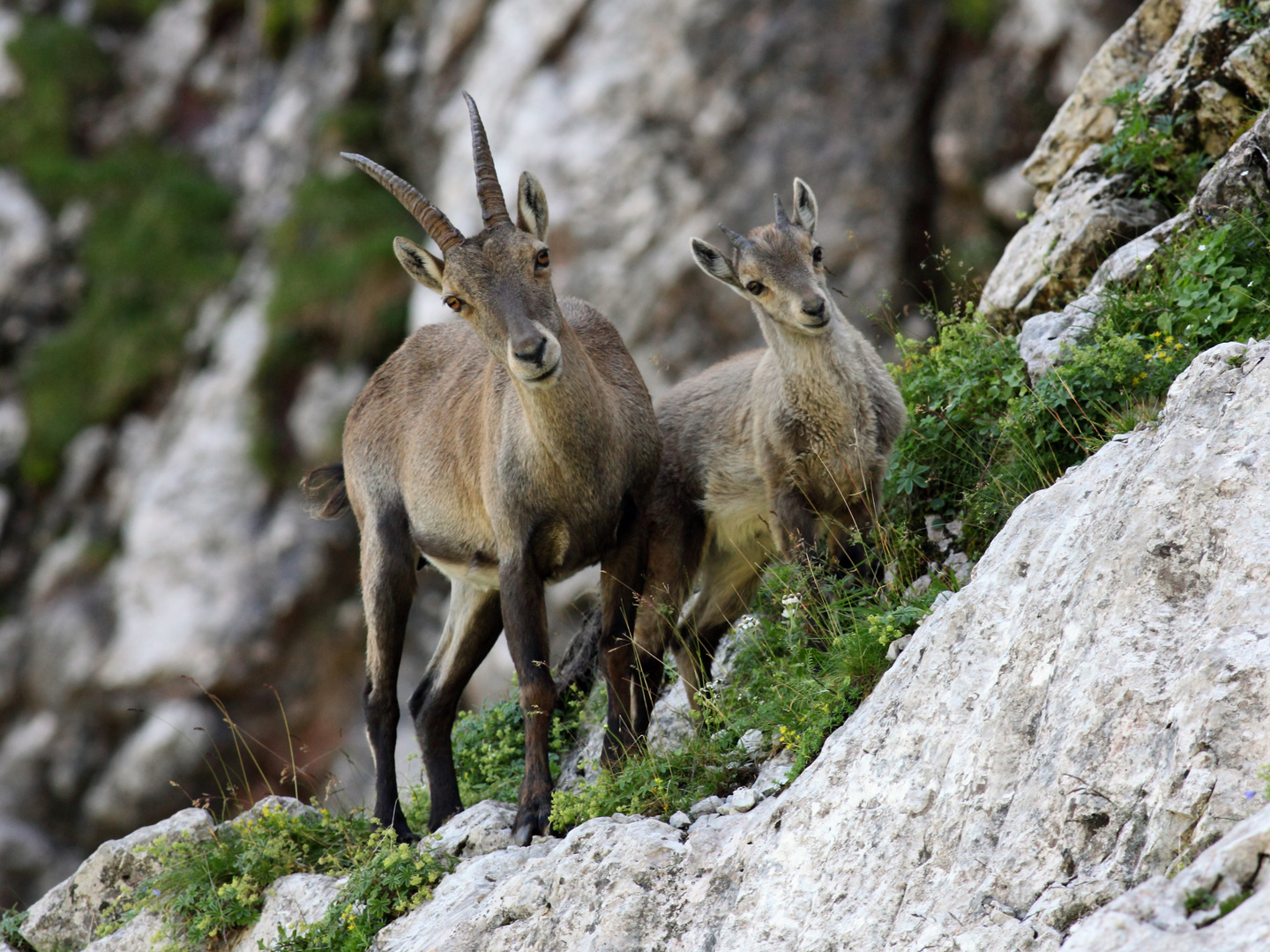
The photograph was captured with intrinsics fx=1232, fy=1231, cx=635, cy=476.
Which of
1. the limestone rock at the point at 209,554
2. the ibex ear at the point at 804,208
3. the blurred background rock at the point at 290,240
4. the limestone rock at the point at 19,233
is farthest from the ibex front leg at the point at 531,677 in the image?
the limestone rock at the point at 19,233

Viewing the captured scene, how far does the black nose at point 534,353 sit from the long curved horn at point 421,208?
86cm

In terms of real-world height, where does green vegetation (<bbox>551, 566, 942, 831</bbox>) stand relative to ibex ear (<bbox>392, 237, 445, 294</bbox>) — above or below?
below

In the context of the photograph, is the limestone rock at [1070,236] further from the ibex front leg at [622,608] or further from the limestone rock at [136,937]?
the limestone rock at [136,937]

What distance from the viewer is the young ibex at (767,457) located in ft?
21.4

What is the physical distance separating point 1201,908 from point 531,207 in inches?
186

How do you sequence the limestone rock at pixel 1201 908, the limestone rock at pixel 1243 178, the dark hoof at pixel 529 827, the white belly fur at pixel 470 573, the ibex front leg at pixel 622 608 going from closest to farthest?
the limestone rock at pixel 1201 908 → the dark hoof at pixel 529 827 → the limestone rock at pixel 1243 178 → the ibex front leg at pixel 622 608 → the white belly fur at pixel 470 573

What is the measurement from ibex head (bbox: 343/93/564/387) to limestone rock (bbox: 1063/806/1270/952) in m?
3.52

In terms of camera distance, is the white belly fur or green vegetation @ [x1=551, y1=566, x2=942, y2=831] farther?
the white belly fur

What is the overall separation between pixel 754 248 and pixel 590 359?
3.97 feet

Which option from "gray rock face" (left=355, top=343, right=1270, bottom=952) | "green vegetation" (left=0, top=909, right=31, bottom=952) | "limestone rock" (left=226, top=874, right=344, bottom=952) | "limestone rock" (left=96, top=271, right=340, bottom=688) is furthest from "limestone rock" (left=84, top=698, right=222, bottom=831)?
"gray rock face" (left=355, top=343, right=1270, bottom=952)

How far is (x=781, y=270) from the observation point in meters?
6.84

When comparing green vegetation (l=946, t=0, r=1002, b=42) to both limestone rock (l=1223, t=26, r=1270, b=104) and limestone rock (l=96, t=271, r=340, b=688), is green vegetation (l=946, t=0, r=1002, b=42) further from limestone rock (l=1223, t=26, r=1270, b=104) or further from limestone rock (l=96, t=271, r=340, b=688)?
limestone rock (l=96, t=271, r=340, b=688)

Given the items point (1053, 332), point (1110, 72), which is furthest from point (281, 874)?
point (1110, 72)

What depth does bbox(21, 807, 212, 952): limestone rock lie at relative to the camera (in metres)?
6.77
